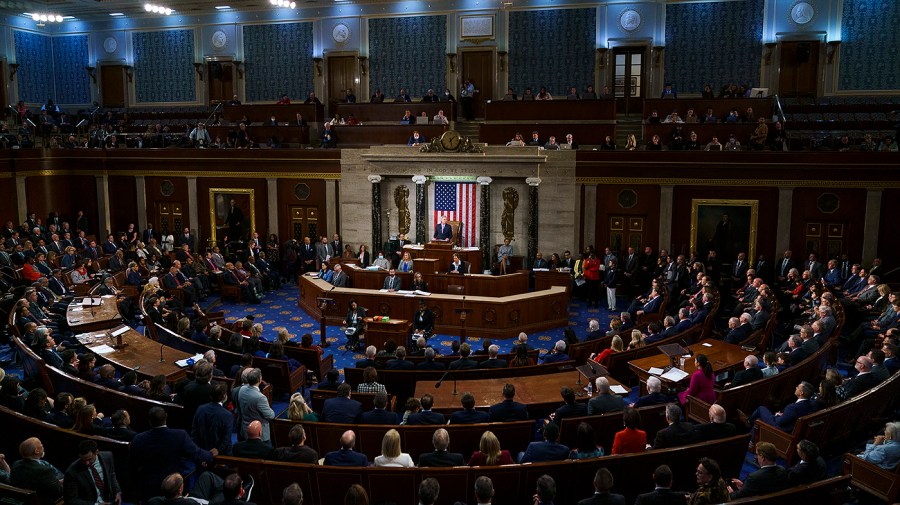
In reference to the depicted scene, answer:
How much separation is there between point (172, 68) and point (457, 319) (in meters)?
18.5

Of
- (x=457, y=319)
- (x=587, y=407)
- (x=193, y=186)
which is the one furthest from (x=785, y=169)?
(x=193, y=186)

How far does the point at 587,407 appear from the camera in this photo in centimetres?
785

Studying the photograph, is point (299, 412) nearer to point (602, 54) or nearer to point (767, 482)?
point (767, 482)

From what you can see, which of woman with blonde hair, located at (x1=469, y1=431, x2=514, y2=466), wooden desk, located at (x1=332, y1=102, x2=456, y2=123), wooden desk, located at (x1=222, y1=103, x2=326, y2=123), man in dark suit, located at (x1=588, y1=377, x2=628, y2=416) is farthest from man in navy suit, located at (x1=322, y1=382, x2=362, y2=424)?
wooden desk, located at (x1=222, y1=103, x2=326, y2=123)

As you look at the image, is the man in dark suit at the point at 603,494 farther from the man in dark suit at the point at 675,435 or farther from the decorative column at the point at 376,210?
the decorative column at the point at 376,210

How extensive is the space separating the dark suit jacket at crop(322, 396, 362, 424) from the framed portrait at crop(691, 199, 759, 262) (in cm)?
1372

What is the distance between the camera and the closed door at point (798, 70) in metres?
21.4

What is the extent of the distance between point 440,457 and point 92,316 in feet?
30.1

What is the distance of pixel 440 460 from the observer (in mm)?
6309

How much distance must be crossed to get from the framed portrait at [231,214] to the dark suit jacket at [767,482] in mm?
18742

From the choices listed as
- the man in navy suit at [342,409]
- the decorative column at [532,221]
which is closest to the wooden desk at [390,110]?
the decorative column at [532,221]

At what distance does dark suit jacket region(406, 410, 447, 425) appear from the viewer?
730 centimetres

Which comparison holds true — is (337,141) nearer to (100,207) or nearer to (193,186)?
(193,186)

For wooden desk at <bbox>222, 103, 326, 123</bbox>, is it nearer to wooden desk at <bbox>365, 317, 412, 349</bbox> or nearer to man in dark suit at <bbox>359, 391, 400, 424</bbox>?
wooden desk at <bbox>365, 317, 412, 349</bbox>
